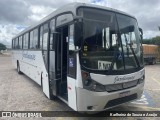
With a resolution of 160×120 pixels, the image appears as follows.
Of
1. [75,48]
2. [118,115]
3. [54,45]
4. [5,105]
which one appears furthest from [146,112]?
[5,105]

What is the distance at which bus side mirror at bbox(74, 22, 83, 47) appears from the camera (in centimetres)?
524

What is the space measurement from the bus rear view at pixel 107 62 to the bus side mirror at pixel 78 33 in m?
0.15

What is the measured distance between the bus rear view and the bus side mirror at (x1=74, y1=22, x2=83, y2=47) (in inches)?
6.1

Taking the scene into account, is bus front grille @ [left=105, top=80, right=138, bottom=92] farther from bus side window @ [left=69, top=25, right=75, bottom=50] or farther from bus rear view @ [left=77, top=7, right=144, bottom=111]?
bus side window @ [left=69, top=25, right=75, bottom=50]

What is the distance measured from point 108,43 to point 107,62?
555 millimetres

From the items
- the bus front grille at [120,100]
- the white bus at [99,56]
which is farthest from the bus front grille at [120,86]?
the bus front grille at [120,100]

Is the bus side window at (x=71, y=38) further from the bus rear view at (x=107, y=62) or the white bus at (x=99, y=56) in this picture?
the bus rear view at (x=107, y=62)

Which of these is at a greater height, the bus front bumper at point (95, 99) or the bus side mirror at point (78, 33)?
the bus side mirror at point (78, 33)

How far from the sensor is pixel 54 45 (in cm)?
730

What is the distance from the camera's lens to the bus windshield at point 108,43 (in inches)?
220

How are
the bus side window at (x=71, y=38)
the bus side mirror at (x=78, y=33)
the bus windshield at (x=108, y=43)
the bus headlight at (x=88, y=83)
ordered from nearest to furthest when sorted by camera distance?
the bus side mirror at (x=78, y=33)
the bus headlight at (x=88, y=83)
the bus windshield at (x=108, y=43)
the bus side window at (x=71, y=38)

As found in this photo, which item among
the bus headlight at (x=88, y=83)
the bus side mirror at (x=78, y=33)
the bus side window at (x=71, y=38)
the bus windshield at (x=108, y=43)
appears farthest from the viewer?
the bus side window at (x=71, y=38)

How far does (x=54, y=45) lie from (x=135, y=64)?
2.73 metres

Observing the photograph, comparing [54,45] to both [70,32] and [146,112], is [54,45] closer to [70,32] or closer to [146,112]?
[70,32]
